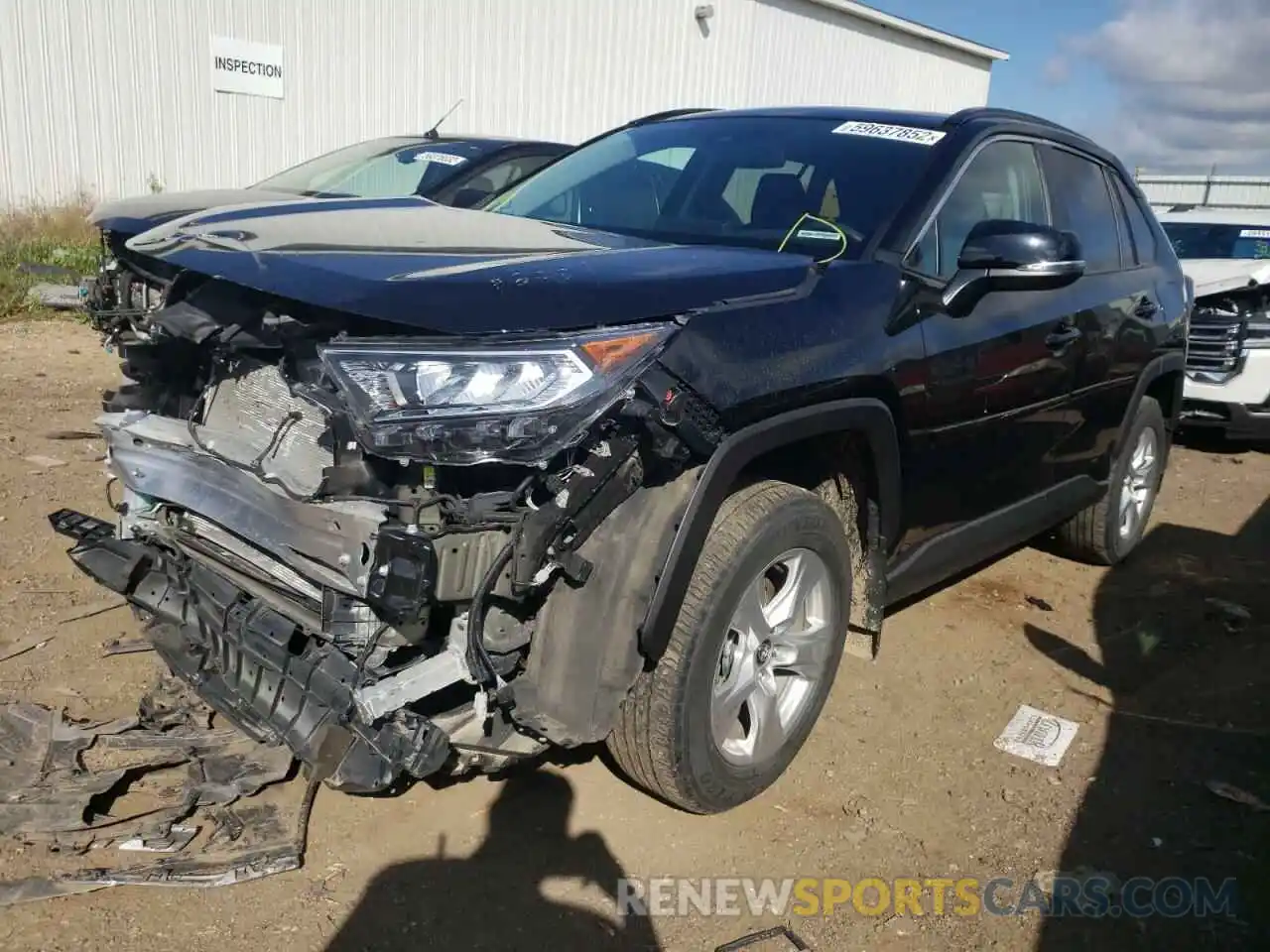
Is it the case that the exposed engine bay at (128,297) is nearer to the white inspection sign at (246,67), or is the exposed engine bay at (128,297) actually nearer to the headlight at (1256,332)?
the headlight at (1256,332)

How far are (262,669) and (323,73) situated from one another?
1192cm

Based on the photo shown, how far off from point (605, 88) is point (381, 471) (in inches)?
587

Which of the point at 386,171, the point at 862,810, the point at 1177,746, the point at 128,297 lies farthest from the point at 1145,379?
the point at 386,171

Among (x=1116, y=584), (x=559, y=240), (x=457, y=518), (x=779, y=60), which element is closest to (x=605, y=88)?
(x=779, y=60)

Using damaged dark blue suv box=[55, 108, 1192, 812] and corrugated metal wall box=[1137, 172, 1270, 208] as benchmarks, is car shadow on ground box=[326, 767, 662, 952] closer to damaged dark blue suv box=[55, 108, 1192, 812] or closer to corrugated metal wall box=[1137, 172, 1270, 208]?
damaged dark blue suv box=[55, 108, 1192, 812]

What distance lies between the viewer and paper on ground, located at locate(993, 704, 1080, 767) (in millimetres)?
3400

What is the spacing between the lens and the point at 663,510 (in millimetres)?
2326

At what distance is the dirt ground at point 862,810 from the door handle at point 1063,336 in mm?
1236

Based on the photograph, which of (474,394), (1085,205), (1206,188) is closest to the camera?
(474,394)

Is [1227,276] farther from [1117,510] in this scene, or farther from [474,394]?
[474,394]

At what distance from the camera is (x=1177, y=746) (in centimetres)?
347

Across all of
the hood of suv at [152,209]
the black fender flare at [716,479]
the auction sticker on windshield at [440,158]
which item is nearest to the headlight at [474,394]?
the black fender flare at [716,479]

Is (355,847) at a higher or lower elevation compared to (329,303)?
lower

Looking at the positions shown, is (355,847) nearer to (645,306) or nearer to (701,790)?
(701,790)
